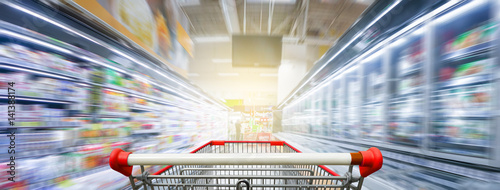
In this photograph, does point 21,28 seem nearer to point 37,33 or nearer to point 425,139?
point 37,33

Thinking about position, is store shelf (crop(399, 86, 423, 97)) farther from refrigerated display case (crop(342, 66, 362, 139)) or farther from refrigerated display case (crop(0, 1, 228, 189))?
refrigerated display case (crop(0, 1, 228, 189))

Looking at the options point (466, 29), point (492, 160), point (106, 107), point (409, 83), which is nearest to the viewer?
point (492, 160)

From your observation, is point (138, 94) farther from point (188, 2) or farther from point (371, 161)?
point (371, 161)

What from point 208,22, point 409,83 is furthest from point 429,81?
Result: point 208,22

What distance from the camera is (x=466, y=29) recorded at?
999mm

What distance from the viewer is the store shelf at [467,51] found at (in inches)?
34.5

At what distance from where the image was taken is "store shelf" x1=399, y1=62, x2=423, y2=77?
1312 mm

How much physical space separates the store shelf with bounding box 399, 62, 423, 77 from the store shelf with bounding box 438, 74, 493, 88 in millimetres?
244

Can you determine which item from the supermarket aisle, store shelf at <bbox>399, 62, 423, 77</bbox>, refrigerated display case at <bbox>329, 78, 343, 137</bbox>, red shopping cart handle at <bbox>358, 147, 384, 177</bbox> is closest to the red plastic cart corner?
red shopping cart handle at <bbox>358, 147, 384, 177</bbox>

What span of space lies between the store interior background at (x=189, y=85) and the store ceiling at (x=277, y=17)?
22 mm

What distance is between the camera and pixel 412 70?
4.58 feet

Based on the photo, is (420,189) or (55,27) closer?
(55,27)

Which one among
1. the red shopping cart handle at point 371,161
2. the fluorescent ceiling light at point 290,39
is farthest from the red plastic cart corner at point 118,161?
the fluorescent ceiling light at point 290,39

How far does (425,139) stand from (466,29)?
81 centimetres
